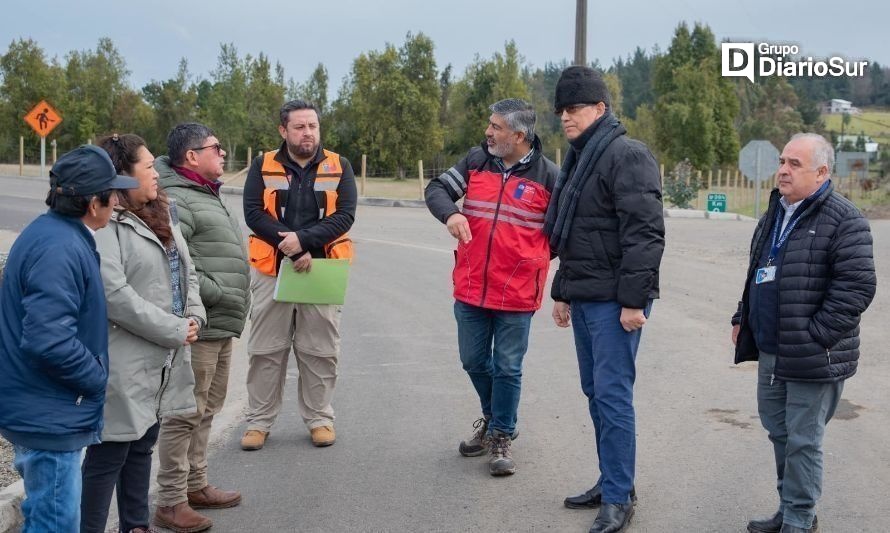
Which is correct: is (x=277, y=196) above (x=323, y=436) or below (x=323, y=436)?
above

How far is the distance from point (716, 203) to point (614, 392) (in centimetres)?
2587

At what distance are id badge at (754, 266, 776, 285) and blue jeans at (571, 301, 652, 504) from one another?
54cm

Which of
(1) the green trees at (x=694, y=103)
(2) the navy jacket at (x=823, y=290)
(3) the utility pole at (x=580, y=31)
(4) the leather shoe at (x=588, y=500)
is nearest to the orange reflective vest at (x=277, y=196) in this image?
(4) the leather shoe at (x=588, y=500)

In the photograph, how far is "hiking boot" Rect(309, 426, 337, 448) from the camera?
21.3ft

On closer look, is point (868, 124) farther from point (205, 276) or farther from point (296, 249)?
point (205, 276)

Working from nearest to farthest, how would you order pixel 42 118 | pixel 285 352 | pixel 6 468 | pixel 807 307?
pixel 807 307
pixel 6 468
pixel 285 352
pixel 42 118

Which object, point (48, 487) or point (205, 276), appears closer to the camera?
point (48, 487)

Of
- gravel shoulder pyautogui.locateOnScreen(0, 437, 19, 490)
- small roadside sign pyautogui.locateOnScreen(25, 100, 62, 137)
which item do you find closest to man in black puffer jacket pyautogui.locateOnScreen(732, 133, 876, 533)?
gravel shoulder pyautogui.locateOnScreen(0, 437, 19, 490)

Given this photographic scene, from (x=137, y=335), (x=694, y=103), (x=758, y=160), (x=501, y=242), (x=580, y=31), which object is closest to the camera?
(x=137, y=335)

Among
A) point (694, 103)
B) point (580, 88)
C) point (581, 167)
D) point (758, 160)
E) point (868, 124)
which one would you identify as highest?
point (868, 124)

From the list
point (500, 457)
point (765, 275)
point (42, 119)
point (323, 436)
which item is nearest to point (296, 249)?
point (323, 436)

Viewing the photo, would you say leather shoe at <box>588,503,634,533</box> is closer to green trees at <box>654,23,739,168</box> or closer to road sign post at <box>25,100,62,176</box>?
road sign post at <box>25,100,62,176</box>

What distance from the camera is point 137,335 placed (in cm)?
425

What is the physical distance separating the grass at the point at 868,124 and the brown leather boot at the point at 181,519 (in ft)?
419
